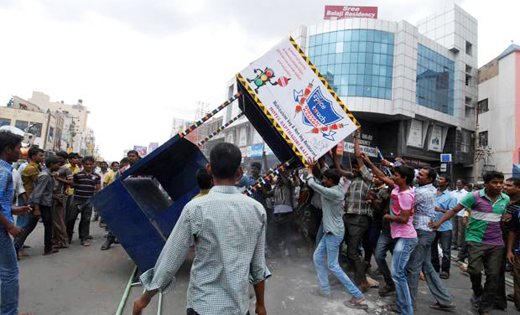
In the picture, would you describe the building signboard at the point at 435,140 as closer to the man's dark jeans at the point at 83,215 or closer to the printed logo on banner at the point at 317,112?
the printed logo on banner at the point at 317,112

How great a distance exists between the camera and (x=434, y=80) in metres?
30.2

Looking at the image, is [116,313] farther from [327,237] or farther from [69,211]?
[69,211]

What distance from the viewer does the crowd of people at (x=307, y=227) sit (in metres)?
1.51

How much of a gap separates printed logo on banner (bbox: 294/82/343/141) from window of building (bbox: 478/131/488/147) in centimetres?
3387

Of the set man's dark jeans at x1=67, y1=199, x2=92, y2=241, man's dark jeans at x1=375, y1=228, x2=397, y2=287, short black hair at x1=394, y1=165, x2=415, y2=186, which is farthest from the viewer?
man's dark jeans at x1=67, y1=199, x2=92, y2=241

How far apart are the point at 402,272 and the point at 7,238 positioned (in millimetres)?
3950

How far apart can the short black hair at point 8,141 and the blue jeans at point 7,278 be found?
28.5 inches

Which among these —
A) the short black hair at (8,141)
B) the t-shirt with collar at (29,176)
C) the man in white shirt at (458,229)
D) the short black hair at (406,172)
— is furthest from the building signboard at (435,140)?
the short black hair at (8,141)

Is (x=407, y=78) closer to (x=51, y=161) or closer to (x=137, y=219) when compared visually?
(x=51, y=161)

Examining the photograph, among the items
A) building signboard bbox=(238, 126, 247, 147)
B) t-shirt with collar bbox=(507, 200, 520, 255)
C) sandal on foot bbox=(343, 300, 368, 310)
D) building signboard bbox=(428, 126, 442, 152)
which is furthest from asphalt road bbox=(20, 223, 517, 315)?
building signboard bbox=(238, 126, 247, 147)

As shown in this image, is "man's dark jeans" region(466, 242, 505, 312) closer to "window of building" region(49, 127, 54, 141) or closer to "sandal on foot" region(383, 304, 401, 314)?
"sandal on foot" region(383, 304, 401, 314)

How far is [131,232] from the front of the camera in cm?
392

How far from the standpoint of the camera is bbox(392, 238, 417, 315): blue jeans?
11.0 feet

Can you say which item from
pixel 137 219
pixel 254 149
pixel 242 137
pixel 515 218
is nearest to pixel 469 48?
pixel 254 149
